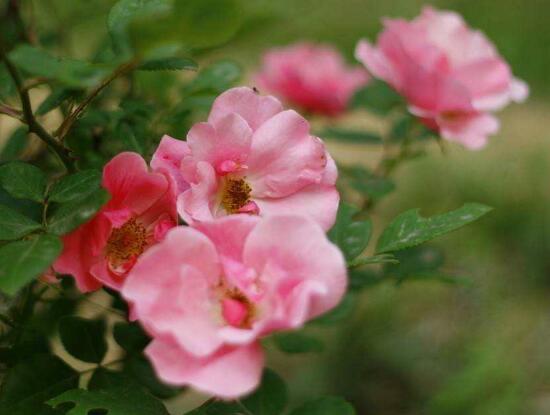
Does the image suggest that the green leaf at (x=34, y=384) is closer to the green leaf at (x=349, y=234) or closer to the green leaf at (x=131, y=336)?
the green leaf at (x=131, y=336)

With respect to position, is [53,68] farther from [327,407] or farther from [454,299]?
[454,299]

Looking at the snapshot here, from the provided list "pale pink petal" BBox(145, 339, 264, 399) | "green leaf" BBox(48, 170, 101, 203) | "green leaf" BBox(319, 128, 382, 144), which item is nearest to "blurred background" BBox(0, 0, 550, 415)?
"green leaf" BBox(319, 128, 382, 144)

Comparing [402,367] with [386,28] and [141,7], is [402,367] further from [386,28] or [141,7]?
[141,7]

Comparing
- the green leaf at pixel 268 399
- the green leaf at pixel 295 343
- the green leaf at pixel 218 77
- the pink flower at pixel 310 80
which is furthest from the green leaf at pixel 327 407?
the pink flower at pixel 310 80

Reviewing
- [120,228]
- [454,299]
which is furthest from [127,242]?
[454,299]

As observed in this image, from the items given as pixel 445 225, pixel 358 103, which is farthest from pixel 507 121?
pixel 445 225

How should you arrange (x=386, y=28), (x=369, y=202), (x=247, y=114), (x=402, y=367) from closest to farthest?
(x=247, y=114) → (x=386, y=28) → (x=369, y=202) → (x=402, y=367)
